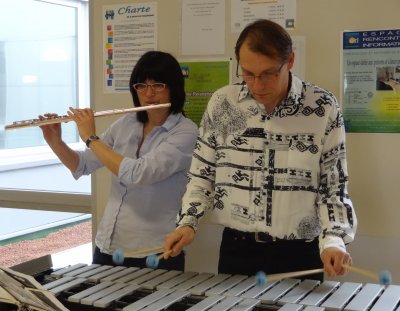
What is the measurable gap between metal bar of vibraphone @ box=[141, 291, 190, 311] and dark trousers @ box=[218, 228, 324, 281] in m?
0.34

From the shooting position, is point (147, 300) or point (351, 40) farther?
point (351, 40)

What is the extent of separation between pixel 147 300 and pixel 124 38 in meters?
1.68

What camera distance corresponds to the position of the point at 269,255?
86.9 inches

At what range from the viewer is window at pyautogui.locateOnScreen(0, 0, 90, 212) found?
148 inches

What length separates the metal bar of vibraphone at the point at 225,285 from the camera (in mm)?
1988

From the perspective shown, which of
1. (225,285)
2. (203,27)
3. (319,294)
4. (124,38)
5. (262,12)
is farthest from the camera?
(124,38)

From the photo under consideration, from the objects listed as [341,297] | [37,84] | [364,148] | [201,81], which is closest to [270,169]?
[341,297]

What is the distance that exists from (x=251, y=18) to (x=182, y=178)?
816 millimetres

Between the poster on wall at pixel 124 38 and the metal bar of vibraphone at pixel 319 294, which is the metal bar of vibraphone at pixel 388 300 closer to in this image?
the metal bar of vibraphone at pixel 319 294

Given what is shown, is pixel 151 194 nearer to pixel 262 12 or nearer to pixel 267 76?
pixel 267 76

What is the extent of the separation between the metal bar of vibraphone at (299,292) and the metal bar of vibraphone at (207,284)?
0.82ft

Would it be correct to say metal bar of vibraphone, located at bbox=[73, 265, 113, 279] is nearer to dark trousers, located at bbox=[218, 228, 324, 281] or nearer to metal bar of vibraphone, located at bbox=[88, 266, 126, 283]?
metal bar of vibraphone, located at bbox=[88, 266, 126, 283]

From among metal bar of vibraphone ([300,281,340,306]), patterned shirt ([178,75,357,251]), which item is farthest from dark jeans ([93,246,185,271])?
metal bar of vibraphone ([300,281,340,306])

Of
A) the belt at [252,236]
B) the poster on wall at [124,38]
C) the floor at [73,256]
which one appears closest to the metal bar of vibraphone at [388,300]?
the belt at [252,236]
